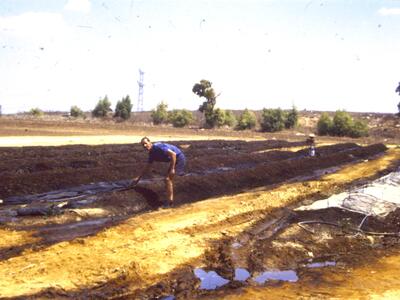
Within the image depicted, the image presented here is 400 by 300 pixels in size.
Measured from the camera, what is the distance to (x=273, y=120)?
4916cm

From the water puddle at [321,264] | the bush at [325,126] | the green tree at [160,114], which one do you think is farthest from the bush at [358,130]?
the water puddle at [321,264]

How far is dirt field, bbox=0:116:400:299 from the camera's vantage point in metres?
5.44

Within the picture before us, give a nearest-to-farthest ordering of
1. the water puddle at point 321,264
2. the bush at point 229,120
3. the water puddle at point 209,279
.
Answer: the water puddle at point 209,279
the water puddle at point 321,264
the bush at point 229,120

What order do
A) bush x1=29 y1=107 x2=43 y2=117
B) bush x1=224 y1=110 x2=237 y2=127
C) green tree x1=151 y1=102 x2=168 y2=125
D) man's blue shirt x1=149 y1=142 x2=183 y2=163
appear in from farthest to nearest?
bush x1=29 y1=107 x2=43 y2=117 → green tree x1=151 y1=102 x2=168 y2=125 → bush x1=224 y1=110 x2=237 y2=127 → man's blue shirt x1=149 y1=142 x2=183 y2=163

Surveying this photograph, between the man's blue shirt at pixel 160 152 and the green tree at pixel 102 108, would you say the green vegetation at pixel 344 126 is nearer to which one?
the green tree at pixel 102 108

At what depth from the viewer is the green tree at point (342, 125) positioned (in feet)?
153

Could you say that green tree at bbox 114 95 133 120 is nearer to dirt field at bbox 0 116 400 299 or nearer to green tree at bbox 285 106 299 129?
green tree at bbox 285 106 299 129

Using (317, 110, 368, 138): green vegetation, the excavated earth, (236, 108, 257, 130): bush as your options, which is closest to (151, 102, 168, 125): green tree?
(236, 108, 257, 130): bush

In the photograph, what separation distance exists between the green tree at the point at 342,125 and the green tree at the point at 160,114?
888 inches

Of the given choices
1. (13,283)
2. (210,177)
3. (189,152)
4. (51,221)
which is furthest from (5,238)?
(189,152)

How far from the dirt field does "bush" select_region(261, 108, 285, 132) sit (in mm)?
35966

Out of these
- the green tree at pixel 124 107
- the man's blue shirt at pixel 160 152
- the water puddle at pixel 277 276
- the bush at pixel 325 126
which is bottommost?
the water puddle at pixel 277 276

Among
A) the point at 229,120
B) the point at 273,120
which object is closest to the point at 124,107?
the point at 229,120

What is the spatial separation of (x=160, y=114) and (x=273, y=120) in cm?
1639
